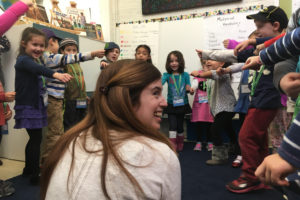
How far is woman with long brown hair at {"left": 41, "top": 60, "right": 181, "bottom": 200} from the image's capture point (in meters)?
0.59

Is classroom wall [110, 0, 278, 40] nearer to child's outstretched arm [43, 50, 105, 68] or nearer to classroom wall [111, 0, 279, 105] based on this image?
classroom wall [111, 0, 279, 105]

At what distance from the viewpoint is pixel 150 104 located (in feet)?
2.74

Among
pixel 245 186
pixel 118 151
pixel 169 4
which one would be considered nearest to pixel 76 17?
pixel 169 4

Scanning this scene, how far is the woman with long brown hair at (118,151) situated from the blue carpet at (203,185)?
1.27 m

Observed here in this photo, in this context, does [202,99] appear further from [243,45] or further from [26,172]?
[26,172]

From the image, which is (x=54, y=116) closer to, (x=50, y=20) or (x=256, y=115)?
(x=50, y=20)

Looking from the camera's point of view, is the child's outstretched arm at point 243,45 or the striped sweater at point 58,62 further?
the striped sweater at point 58,62

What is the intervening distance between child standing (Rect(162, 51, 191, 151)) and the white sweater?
98.1 inches

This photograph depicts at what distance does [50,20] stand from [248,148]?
2752 mm

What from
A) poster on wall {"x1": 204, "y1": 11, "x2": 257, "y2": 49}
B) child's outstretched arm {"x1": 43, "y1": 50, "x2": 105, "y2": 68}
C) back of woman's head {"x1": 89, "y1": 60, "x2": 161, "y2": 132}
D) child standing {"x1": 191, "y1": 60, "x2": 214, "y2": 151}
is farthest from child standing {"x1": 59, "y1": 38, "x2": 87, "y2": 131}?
poster on wall {"x1": 204, "y1": 11, "x2": 257, "y2": 49}

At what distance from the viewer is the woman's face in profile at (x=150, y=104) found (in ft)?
2.66

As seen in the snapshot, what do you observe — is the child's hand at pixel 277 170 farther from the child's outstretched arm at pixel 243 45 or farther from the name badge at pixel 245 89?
the name badge at pixel 245 89

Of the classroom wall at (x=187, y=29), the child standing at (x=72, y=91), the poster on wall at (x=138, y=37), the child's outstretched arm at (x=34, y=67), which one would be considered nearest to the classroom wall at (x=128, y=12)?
the classroom wall at (x=187, y=29)

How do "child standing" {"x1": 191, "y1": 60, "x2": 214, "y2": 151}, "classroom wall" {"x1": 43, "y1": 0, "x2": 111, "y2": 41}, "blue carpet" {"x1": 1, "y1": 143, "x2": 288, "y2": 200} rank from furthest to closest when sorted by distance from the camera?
"classroom wall" {"x1": 43, "y1": 0, "x2": 111, "y2": 41} → "child standing" {"x1": 191, "y1": 60, "x2": 214, "y2": 151} → "blue carpet" {"x1": 1, "y1": 143, "x2": 288, "y2": 200}
